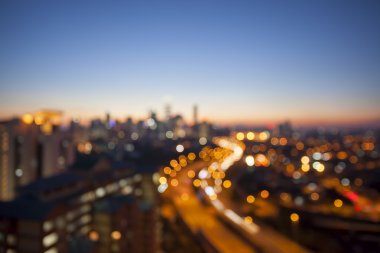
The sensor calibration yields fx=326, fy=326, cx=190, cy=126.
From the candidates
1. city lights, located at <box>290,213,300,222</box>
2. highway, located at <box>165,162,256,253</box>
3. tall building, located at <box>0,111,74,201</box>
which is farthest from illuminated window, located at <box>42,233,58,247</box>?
city lights, located at <box>290,213,300,222</box>

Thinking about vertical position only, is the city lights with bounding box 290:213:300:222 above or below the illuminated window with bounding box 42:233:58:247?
below

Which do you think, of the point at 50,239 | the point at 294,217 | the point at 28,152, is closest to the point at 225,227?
the point at 294,217

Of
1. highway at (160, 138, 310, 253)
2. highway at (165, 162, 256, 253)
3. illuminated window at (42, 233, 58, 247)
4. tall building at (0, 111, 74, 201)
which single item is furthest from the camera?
tall building at (0, 111, 74, 201)

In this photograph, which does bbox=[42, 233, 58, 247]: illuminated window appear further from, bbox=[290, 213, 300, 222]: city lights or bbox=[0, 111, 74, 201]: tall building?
bbox=[290, 213, 300, 222]: city lights

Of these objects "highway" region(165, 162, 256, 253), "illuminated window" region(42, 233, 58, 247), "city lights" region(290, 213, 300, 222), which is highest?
"illuminated window" region(42, 233, 58, 247)

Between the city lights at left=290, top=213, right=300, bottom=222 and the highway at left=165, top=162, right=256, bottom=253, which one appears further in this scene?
the city lights at left=290, top=213, right=300, bottom=222

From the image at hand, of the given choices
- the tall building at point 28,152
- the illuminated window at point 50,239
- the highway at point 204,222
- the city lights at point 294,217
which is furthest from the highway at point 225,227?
the tall building at point 28,152

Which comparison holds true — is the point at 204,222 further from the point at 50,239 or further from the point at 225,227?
the point at 50,239

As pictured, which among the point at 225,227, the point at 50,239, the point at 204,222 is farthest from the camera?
the point at 204,222

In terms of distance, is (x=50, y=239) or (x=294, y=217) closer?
(x=50, y=239)

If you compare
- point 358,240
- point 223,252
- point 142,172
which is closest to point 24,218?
point 142,172

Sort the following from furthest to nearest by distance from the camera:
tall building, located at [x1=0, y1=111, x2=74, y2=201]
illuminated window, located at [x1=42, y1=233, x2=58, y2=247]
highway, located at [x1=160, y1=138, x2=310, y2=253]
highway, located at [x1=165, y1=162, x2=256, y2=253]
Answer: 1. tall building, located at [x1=0, y1=111, x2=74, y2=201]
2. highway, located at [x1=165, y1=162, x2=256, y2=253]
3. highway, located at [x1=160, y1=138, x2=310, y2=253]
4. illuminated window, located at [x1=42, y1=233, x2=58, y2=247]

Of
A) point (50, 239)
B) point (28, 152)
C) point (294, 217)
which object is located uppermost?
point (28, 152)
